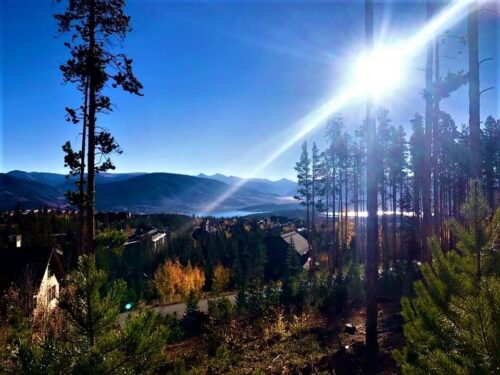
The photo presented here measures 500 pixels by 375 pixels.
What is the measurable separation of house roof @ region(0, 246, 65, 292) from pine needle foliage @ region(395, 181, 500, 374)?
74.7 feet

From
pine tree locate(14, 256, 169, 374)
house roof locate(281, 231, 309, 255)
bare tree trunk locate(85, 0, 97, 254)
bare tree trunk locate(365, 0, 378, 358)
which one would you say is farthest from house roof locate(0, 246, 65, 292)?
house roof locate(281, 231, 309, 255)

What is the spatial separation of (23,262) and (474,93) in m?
25.7

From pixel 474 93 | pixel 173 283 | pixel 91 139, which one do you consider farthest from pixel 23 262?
pixel 474 93

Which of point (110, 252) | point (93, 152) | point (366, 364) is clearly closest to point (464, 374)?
point (366, 364)

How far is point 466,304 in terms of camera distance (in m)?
2.21

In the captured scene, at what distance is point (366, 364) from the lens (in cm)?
914

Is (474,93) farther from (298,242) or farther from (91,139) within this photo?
(298,242)

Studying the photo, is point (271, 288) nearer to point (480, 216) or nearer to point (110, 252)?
point (480, 216)

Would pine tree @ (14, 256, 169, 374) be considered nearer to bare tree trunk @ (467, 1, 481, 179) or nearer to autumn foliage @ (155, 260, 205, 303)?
bare tree trunk @ (467, 1, 481, 179)

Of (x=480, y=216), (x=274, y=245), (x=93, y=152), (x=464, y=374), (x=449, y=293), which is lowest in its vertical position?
(x=274, y=245)

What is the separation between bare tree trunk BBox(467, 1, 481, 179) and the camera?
11.0 meters

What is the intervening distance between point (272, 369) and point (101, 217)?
82.7 m

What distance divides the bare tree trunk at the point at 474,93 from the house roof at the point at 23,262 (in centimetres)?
2205

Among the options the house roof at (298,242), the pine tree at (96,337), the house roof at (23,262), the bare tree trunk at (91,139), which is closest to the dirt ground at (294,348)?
the pine tree at (96,337)
